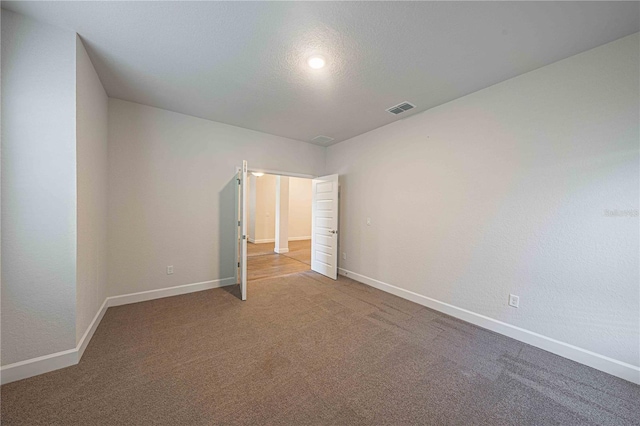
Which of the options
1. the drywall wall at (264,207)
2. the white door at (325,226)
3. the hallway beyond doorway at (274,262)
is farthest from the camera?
the drywall wall at (264,207)

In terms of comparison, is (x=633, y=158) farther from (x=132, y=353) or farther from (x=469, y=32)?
(x=132, y=353)

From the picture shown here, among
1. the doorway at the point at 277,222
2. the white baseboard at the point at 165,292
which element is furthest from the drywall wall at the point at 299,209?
the white baseboard at the point at 165,292

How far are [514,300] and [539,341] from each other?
41 cm

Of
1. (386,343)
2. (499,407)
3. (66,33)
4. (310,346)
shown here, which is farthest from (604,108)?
(66,33)

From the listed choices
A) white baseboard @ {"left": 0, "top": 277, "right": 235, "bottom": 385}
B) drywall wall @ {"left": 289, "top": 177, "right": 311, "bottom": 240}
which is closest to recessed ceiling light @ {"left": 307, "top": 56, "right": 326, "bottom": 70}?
white baseboard @ {"left": 0, "top": 277, "right": 235, "bottom": 385}

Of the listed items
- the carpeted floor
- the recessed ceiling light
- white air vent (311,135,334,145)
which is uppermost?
the recessed ceiling light

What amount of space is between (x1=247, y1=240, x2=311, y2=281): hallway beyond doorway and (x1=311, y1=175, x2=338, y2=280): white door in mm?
601

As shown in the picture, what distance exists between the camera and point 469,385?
1.82 m

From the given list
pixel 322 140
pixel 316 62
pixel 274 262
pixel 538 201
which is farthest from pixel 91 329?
pixel 538 201

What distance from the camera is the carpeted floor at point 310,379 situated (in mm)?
1528

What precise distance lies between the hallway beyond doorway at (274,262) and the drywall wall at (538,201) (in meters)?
2.56

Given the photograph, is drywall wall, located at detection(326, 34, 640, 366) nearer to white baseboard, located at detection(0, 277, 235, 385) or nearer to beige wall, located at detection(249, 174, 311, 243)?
white baseboard, located at detection(0, 277, 235, 385)

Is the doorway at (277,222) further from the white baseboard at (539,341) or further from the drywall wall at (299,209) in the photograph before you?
the white baseboard at (539,341)

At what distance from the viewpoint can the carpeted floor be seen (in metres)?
1.53
